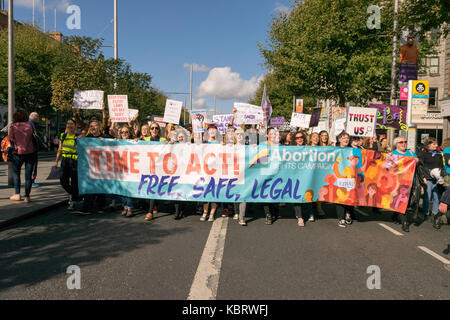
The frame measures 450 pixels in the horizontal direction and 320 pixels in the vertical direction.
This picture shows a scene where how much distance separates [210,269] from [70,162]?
462cm

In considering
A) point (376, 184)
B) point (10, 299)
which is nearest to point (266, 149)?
point (376, 184)

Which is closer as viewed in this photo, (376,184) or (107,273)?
(107,273)

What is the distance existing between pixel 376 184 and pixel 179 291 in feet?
16.1

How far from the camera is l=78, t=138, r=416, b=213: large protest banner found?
23.1ft

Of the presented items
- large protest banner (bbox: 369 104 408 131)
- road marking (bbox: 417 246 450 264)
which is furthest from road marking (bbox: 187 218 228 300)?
large protest banner (bbox: 369 104 408 131)

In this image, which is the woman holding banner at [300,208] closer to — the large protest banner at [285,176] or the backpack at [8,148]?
the large protest banner at [285,176]

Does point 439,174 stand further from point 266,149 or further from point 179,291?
point 179,291

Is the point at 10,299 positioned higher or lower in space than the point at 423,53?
lower

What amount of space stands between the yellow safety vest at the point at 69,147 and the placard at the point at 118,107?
2395 millimetres

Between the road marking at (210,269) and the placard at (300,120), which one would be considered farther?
the placard at (300,120)

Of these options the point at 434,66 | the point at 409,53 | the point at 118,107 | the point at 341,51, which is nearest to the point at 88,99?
the point at 118,107

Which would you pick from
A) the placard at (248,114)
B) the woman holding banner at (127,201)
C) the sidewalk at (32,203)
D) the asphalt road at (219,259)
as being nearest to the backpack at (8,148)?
the sidewalk at (32,203)

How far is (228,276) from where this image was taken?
13.5 feet

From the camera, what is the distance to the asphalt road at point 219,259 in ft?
12.2
